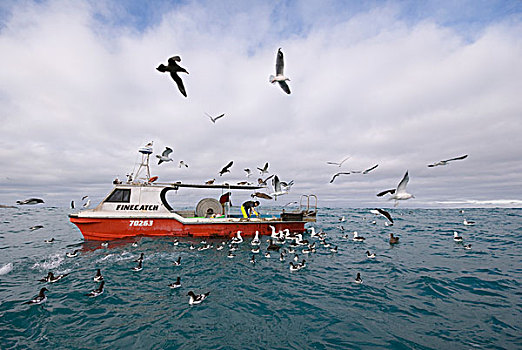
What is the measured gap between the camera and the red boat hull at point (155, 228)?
14.7m

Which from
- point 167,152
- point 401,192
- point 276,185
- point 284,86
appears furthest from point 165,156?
point 401,192

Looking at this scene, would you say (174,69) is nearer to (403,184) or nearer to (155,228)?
(403,184)

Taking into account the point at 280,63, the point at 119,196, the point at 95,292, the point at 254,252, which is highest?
the point at 280,63

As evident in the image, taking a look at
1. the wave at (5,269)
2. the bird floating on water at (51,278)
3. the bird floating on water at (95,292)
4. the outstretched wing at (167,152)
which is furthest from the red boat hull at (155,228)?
the bird floating on water at (95,292)

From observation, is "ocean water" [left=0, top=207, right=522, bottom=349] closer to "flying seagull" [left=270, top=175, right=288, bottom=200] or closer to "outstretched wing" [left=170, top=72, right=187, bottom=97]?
"flying seagull" [left=270, top=175, right=288, bottom=200]

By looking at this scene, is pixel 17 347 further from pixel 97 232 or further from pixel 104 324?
pixel 97 232

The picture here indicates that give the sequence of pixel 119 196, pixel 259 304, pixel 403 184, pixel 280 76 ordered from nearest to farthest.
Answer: pixel 259 304
pixel 280 76
pixel 403 184
pixel 119 196

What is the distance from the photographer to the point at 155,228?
15.3 meters

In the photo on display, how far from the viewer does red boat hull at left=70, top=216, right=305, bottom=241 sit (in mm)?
14680

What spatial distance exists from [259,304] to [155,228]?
10202mm

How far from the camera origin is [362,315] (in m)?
7.06

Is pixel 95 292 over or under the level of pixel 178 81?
under

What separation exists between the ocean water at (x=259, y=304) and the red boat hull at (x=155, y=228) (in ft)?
5.52

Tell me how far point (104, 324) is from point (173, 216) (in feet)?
30.5
